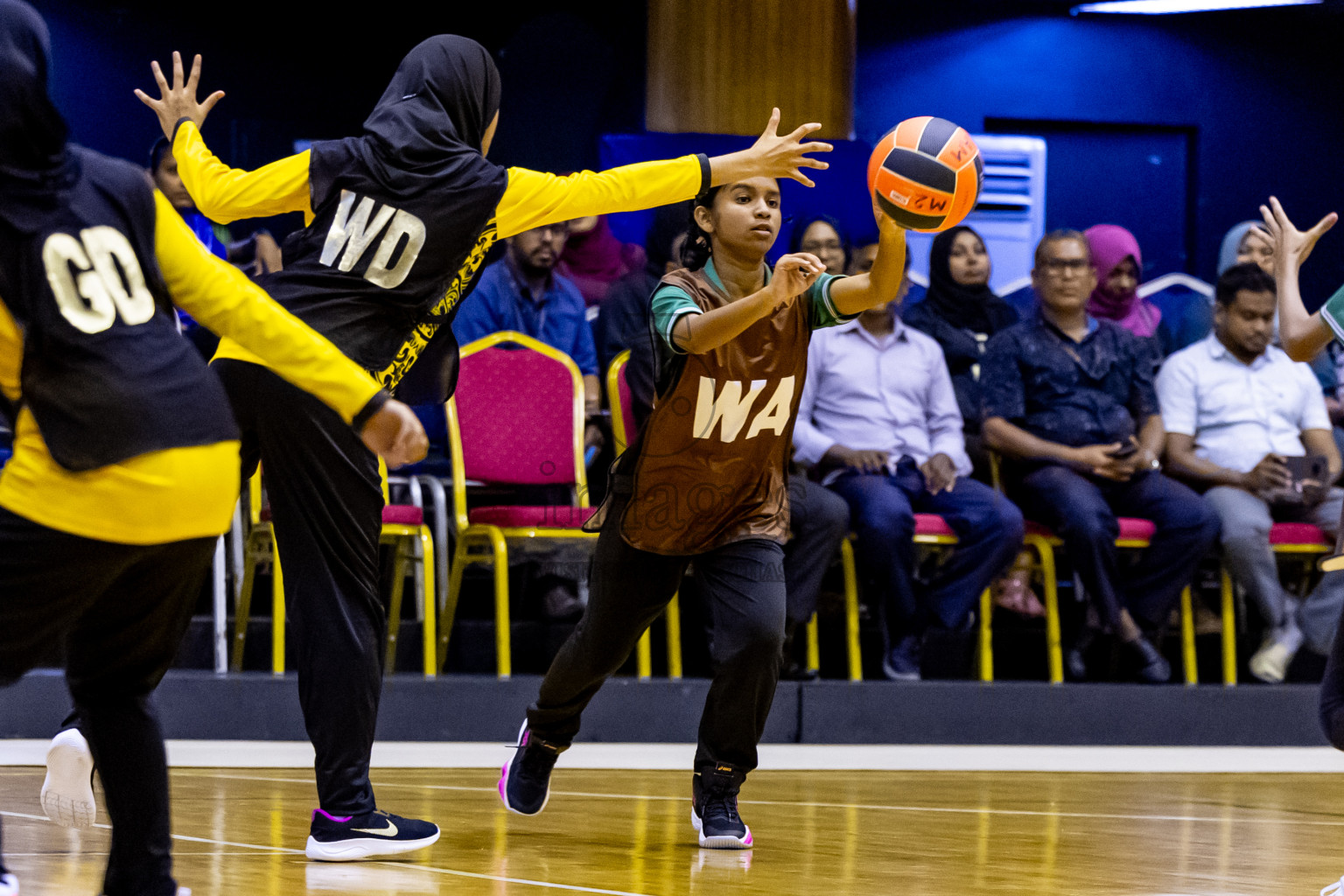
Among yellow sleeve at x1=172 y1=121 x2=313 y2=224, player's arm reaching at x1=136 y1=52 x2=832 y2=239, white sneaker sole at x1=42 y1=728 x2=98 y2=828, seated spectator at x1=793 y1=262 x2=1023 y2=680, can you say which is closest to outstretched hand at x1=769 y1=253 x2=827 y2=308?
player's arm reaching at x1=136 y1=52 x2=832 y2=239

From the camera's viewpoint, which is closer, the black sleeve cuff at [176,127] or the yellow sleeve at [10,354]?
the yellow sleeve at [10,354]

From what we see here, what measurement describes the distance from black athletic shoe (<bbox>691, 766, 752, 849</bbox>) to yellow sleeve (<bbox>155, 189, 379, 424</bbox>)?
4.48 feet

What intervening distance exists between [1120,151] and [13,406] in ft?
27.0

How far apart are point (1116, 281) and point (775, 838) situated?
160 inches

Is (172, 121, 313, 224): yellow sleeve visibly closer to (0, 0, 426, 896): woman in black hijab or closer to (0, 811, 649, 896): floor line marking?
(0, 0, 426, 896): woman in black hijab

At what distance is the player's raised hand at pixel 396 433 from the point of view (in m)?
2.11

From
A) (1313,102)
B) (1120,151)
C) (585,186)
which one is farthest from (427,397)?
(1313,102)

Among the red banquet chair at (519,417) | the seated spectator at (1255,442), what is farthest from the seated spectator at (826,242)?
the seated spectator at (1255,442)

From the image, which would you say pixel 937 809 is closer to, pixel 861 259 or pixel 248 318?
pixel 248 318

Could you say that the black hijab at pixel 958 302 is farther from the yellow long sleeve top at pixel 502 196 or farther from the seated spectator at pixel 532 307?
the yellow long sleeve top at pixel 502 196

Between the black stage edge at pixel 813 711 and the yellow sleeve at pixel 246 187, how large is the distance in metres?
2.20

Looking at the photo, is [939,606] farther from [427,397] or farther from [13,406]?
[13,406]

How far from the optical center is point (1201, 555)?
18.6ft

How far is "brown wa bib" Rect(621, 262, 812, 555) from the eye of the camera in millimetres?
3285
